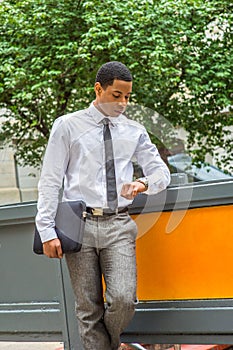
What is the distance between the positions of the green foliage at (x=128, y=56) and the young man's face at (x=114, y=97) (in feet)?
19.4

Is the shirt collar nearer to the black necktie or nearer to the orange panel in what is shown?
the black necktie

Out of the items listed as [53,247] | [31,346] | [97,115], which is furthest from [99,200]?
[31,346]

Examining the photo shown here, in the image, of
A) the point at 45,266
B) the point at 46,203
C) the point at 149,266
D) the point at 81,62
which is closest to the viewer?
the point at 46,203

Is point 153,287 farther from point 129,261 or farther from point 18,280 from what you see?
point 18,280

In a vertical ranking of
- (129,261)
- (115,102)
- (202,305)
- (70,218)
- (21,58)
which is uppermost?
(21,58)

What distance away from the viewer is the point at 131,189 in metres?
3.06

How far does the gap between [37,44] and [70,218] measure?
7.12 m

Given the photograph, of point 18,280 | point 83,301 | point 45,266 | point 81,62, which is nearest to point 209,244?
point 83,301

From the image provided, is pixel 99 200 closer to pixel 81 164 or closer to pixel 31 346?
pixel 81 164

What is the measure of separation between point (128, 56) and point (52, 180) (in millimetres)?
6444

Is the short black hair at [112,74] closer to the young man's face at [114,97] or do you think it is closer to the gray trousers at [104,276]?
the young man's face at [114,97]

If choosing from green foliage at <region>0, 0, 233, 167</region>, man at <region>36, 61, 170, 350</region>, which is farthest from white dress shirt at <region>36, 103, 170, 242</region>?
green foliage at <region>0, 0, 233, 167</region>

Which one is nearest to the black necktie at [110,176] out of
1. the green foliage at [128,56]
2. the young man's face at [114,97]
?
the young man's face at [114,97]

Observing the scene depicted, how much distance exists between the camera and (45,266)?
12.4 ft
